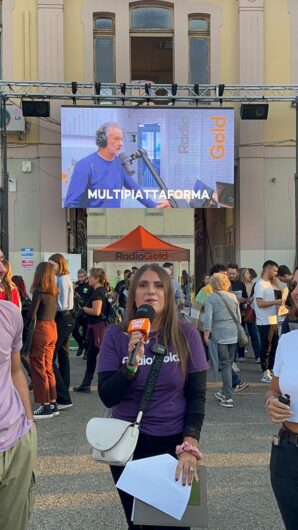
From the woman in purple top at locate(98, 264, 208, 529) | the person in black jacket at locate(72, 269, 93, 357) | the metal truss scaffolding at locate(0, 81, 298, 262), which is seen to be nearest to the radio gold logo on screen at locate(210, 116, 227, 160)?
the metal truss scaffolding at locate(0, 81, 298, 262)

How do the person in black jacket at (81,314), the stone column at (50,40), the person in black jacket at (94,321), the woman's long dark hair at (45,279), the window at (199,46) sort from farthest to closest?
the window at (199,46)
the stone column at (50,40)
the person in black jacket at (81,314)
the person in black jacket at (94,321)
the woman's long dark hair at (45,279)

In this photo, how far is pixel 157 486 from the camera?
7.61 ft

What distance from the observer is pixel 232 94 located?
16031 millimetres

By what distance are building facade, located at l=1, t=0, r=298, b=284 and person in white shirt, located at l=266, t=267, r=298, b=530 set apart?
14374 mm

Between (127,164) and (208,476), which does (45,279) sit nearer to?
(208,476)

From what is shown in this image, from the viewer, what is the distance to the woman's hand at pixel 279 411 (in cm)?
241

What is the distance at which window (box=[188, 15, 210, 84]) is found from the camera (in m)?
17.0

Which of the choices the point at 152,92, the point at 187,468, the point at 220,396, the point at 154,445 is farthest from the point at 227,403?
the point at 152,92

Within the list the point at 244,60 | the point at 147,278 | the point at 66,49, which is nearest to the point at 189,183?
the point at 244,60

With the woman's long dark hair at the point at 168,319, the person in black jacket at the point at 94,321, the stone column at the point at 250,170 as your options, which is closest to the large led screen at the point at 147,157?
the stone column at the point at 250,170

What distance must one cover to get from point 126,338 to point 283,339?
734 mm

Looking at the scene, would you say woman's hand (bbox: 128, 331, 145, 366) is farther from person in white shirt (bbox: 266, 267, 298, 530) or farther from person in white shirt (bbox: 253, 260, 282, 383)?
person in white shirt (bbox: 253, 260, 282, 383)

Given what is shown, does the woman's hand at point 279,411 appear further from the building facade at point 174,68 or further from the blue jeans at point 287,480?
the building facade at point 174,68

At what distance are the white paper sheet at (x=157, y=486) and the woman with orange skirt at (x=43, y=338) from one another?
454cm
